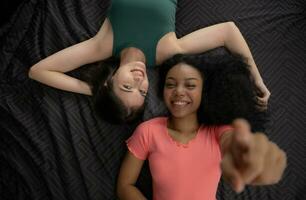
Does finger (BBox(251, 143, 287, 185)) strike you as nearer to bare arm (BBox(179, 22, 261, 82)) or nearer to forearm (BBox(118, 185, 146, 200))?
forearm (BBox(118, 185, 146, 200))

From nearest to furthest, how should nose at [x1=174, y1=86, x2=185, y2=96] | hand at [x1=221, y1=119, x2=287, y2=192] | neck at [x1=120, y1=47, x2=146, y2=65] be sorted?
hand at [x1=221, y1=119, x2=287, y2=192], nose at [x1=174, y1=86, x2=185, y2=96], neck at [x1=120, y1=47, x2=146, y2=65]

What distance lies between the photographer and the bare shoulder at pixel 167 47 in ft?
5.12

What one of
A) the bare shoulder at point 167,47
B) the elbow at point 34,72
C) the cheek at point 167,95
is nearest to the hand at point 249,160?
the cheek at point 167,95

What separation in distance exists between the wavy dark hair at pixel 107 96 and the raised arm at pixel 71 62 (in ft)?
0.13

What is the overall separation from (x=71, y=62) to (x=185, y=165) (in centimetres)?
60

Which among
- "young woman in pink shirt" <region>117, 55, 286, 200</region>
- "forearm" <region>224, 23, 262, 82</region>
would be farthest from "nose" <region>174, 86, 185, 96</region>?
"forearm" <region>224, 23, 262, 82</region>

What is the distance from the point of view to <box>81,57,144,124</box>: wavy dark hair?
1.42m

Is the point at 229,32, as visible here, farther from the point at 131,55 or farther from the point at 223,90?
the point at 131,55

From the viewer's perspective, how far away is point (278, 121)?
1562mm

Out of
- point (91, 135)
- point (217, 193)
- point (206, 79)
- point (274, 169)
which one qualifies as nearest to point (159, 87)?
point (206, 79)

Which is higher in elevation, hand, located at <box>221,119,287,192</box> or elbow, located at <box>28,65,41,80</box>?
hand, located at <box>221,119,287,192</box>

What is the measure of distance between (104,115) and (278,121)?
0.67m

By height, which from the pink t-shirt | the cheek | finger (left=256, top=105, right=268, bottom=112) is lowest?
the pink t-shirt

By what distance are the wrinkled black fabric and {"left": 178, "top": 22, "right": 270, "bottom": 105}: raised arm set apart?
0.28 feet
